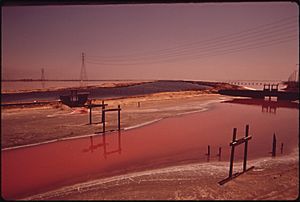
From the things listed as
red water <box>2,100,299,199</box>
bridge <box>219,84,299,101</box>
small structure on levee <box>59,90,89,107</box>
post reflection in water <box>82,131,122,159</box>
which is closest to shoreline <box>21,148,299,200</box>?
red water <box>2,100,299,199</box>

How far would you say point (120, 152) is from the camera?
10375mm

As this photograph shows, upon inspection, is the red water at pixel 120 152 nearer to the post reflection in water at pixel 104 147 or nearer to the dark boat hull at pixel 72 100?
the post reflection in water at pixel 104 147

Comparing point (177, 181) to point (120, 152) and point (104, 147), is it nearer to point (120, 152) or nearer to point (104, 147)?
point (120, 152)

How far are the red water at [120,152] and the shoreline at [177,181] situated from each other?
55cm

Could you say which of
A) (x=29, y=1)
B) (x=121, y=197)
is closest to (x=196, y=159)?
(x=121, y=197)

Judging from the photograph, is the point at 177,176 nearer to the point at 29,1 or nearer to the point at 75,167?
the point at 75,167

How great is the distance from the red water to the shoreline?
55 cm

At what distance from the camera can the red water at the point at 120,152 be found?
782 centimetres

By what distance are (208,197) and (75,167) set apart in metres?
5.40

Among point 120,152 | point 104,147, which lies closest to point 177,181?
point 120,152

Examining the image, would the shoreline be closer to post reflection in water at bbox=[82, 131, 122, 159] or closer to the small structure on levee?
post reflection in water at bbox=[82, 131, 122, 159]

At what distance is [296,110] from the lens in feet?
73.4

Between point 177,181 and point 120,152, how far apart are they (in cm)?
407

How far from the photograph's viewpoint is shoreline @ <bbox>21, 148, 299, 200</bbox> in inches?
239
